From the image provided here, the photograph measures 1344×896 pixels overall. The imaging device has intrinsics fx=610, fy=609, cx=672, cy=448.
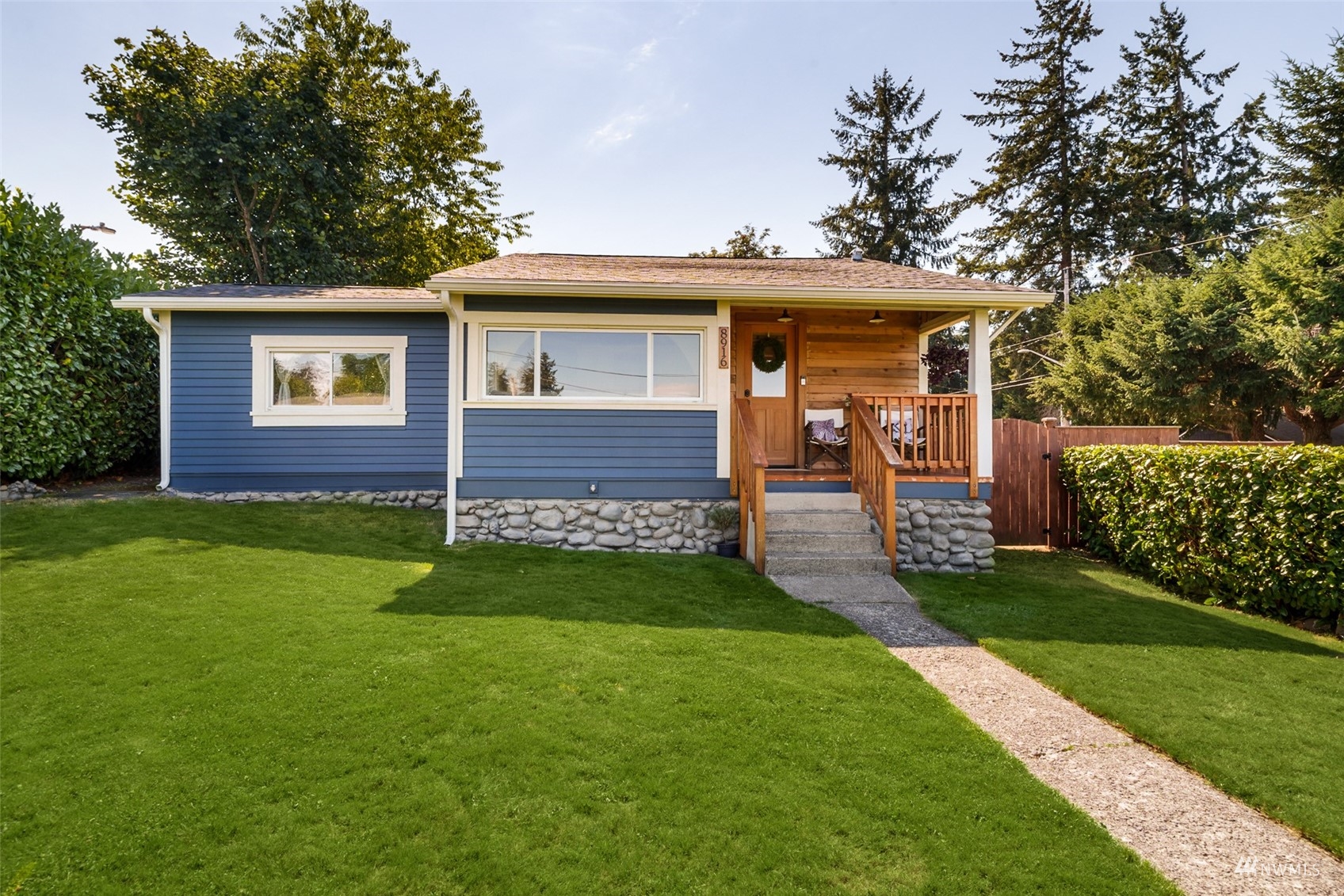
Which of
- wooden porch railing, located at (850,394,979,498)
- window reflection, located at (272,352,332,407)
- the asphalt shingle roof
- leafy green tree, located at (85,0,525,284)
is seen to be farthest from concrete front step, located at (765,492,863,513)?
leafy green tree, located at (85,0,525,284)

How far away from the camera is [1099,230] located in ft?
67.1

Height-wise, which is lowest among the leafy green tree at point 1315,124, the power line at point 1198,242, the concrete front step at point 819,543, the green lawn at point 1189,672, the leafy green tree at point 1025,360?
the green lawn at point 1189,672

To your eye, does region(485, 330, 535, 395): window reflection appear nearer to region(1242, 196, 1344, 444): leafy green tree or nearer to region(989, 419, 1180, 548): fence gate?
region(989, 419, 1180, 548): fence gate

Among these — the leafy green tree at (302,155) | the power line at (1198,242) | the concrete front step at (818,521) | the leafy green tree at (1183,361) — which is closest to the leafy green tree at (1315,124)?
the power line at (1198,242)

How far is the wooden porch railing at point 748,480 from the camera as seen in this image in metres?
6.12

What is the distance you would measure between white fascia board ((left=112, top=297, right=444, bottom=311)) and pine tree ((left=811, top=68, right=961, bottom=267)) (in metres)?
17.0

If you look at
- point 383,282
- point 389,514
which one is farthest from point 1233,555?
point 383,282

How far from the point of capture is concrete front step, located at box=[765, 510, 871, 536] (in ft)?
21.4

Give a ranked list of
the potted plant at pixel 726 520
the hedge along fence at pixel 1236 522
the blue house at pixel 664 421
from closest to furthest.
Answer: the hedge along fence at pixel 1236 522 → the blue house at pixel 664 421 → the potted plant at pixel 726 520

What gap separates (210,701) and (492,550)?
11.6 feet

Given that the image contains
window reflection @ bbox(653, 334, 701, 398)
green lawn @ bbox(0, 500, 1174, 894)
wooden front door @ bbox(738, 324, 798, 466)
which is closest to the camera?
green lawn @ bbox(0, 500, 1174, 894)

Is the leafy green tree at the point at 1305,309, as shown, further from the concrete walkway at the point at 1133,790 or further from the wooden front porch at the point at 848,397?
the concrete walkway at the point at 1133,790

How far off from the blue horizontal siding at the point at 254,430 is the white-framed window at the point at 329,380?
99 mm

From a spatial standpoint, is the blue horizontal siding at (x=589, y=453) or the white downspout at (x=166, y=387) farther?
the white downspout at (x=166, y=387)
